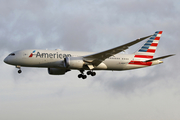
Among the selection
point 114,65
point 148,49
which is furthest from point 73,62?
point 148,49

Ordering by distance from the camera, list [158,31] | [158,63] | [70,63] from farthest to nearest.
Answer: [158,31] < [158,63] < [70,63]

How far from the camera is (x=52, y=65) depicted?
147 feet

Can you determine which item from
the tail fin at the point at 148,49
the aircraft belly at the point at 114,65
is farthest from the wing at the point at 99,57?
the tail fin at the point at 148,49

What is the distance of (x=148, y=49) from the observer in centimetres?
5291

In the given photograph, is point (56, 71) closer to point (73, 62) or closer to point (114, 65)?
point (73, 62)

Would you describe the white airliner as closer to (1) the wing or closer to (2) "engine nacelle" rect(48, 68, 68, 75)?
(1) the wing

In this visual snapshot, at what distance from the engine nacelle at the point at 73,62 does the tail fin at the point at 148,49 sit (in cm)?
1078

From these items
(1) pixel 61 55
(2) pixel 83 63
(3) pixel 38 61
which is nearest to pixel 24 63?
(3) pixel 38 61

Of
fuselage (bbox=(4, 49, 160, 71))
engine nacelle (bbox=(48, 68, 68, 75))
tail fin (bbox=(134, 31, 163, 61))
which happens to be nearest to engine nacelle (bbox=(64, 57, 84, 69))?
fuselage (bbox=(4, 49, 160, 71))

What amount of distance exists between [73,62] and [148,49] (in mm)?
15815

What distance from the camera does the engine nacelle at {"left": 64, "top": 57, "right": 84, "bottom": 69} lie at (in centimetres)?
4373

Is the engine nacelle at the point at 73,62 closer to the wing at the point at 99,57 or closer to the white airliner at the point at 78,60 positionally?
the white airliner at the point at 78,60

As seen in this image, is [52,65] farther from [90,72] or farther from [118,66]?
[118,66]

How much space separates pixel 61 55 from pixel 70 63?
8.76 ft
